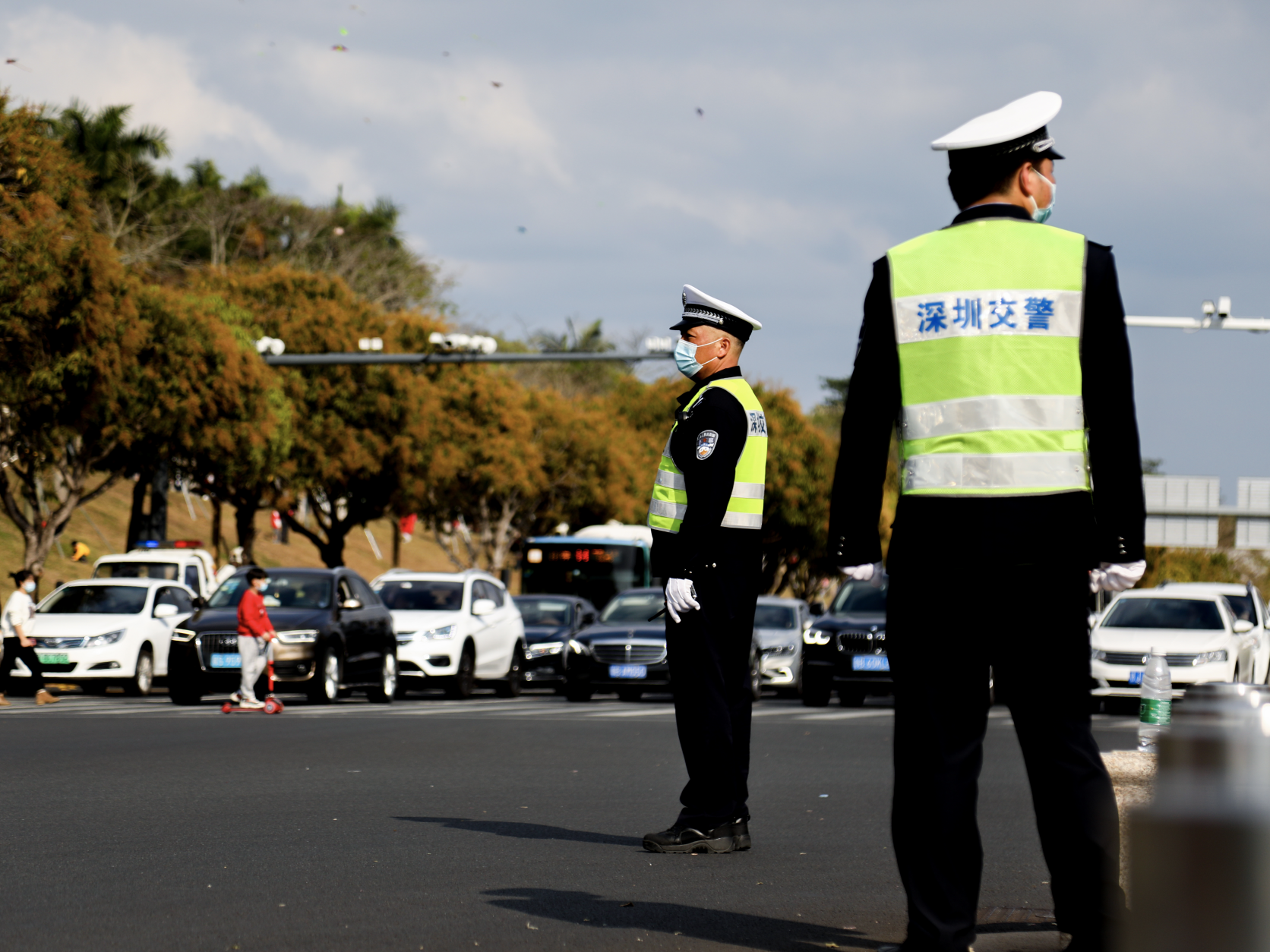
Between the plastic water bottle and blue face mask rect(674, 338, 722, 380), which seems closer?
the plastic water bottle

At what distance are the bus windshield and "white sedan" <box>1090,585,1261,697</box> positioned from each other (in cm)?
1811

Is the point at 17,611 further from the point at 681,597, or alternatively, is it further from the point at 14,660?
the point at 681,597

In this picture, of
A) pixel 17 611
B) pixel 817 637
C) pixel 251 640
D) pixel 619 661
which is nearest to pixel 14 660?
pixel 17 611

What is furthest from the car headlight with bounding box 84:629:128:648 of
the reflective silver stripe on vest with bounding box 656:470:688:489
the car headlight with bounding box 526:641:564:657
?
the reflective silver stripe on vest with bounding box 656:470:688:489

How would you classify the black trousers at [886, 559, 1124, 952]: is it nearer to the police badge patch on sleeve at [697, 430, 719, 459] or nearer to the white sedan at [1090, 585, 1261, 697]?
the police badge patch on sleeve at [697, 430, 719, 459]

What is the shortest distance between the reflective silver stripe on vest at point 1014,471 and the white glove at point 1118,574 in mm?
191

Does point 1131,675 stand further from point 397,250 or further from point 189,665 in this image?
point 397,250

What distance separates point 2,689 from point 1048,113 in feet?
66.8

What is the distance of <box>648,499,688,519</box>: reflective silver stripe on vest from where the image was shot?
7410 mm

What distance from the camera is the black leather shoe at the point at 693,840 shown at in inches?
292

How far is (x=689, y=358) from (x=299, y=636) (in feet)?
49.1

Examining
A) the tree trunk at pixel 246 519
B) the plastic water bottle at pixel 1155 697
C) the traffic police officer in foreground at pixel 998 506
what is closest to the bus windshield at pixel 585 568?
the tree trunk at pixel 246 519

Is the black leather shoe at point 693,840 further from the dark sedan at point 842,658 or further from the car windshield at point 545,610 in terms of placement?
the car windshield at point 545,610

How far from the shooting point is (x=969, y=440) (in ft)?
13.4
